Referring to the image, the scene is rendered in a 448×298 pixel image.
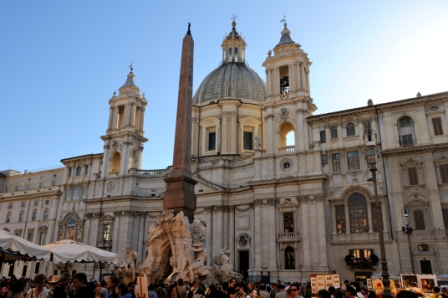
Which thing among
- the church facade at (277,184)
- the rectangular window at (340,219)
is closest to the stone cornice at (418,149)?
the church facade at (277,184)

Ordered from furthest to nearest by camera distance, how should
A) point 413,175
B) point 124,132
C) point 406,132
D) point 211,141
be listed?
point 211,141, point 124,132, point 406,132, point 413,175

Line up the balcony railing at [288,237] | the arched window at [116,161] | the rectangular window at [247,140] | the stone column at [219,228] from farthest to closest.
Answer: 1. the arched window at [116,161]
2. the rectangular window at [247,140]
3. the stone column at [219,228]
4. the balcony railing at [288,237]

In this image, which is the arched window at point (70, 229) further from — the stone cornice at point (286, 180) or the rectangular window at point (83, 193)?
the stone cornice at point (286, 180)

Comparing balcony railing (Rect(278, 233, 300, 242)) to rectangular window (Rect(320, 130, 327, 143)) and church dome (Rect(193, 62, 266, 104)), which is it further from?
church dome (Rect(193, 62, 266, 104))

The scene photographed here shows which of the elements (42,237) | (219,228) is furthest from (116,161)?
(219,228)

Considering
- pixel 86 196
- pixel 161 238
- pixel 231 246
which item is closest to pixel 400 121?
pixel 231 246

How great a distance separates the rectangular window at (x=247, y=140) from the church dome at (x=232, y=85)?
200 inches

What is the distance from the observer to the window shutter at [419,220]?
3054 centimetres

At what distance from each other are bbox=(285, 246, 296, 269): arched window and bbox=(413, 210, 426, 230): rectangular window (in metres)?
10.6

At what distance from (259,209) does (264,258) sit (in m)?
4.60

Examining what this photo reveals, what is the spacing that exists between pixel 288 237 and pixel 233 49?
31.8 meters

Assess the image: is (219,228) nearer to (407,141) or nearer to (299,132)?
(299,132)

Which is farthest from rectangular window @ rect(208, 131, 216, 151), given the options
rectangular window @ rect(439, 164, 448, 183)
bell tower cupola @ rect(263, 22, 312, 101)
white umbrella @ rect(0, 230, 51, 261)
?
white umbrella @ rect(0, 230, 51, 261)

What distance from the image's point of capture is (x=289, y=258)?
1389 inches
